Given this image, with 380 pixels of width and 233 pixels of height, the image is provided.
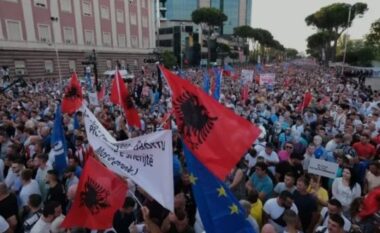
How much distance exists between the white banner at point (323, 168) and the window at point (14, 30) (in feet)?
104

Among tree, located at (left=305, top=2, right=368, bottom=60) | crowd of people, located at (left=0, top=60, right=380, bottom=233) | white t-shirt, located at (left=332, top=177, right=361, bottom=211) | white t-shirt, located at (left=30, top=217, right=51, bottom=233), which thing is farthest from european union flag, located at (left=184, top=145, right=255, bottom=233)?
tree, located at (left=305, top=2, right=368, bottom=60)

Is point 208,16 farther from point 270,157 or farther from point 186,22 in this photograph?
point 270,157

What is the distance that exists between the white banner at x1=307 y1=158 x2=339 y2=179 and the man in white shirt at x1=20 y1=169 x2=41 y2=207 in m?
4.41

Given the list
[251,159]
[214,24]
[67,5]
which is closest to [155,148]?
[251,159]

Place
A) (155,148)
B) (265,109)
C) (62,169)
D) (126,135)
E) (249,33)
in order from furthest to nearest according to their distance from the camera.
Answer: (249,33) < (265,109) < (126,135) < (62,169) < (155,148)

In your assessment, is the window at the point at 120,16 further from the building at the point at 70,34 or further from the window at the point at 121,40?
the window at the point at 121,40

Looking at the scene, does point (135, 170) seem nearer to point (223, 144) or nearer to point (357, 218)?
point (223, 144)

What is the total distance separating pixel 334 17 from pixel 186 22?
117ft

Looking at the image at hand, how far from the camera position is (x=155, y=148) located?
12.0ft

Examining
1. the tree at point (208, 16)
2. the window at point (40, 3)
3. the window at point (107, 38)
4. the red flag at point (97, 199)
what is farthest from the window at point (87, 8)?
the red flag at point (97, 199)

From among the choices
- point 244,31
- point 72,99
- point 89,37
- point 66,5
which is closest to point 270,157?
point 72,99

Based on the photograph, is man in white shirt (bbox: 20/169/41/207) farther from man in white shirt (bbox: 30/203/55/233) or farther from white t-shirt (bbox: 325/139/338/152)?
white t-shirt (bbox: 325/139/338/152)

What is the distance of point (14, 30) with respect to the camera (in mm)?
31297

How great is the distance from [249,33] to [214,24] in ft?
84.0
